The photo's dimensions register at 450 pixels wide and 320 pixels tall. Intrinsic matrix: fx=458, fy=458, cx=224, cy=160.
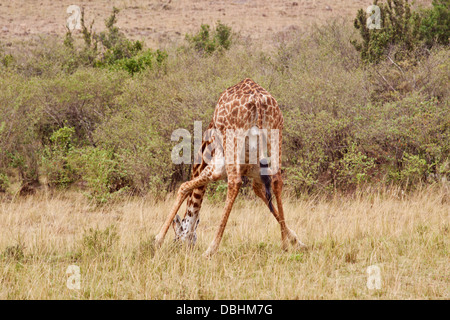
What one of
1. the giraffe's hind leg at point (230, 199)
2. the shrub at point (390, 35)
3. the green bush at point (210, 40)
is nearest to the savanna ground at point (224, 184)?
the giraffe's hind leg at point (230, 199)

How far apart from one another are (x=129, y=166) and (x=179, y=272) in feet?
16.9

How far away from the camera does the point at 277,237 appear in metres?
5.99

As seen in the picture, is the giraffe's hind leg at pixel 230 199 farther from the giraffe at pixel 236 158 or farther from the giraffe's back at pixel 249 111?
the giraffe's back at pixel 249 111

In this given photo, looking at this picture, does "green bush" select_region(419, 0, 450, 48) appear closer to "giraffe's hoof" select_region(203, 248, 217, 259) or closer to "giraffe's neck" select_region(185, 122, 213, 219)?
"giraffe's neck" select_region(185, 122, 213, 219)

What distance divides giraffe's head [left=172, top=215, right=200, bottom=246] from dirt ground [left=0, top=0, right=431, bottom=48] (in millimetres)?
25595

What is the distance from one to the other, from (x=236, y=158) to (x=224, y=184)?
3.67 meters

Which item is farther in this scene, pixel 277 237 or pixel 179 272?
pixel 277 237

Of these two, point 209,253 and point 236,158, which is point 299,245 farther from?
point 236,158

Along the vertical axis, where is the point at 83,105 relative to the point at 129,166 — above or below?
above

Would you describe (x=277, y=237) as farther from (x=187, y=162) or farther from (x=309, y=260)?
(x=187, y=162)

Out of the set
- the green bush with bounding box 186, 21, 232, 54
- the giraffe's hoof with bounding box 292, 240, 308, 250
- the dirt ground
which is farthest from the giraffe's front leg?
the dirt ground

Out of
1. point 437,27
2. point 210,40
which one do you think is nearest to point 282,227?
point 437,27

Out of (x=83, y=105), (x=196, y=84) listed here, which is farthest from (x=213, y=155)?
(x=83, y=105)
